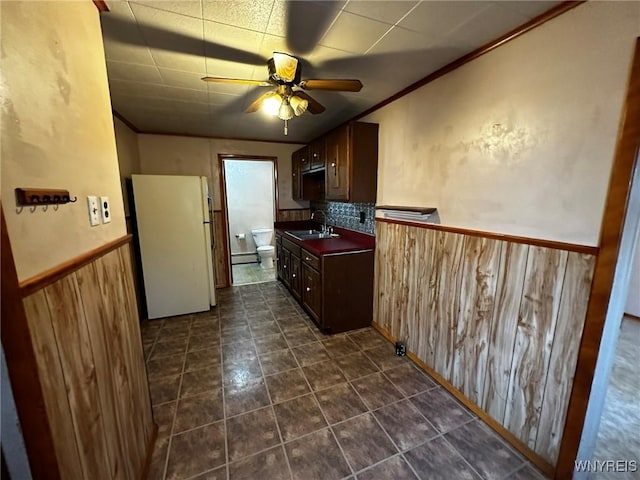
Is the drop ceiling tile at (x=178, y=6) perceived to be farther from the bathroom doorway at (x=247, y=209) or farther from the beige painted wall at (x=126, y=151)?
the bathroom doorway at (x=247, y=209)

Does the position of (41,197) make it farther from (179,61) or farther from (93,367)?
(179,61)

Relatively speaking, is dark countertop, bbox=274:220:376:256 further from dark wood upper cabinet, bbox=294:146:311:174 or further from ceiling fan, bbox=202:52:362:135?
ceiling fan, bbox=202:52:362:135

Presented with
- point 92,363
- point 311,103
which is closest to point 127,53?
point 311,103

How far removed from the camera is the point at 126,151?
3133mm

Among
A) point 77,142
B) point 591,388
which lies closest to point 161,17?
point 77,142

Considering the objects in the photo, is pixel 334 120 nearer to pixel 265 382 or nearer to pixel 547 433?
pixel 265 382

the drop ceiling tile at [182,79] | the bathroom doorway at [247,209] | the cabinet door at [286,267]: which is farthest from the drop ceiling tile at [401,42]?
the bathroom doorway at [247,209]

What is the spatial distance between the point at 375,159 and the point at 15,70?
8.18 feet

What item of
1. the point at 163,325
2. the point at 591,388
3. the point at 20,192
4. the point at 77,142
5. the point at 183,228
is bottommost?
the point at 163,325

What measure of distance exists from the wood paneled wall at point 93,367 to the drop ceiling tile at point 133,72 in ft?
4.43

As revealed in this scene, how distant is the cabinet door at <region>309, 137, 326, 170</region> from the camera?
3.20 meters

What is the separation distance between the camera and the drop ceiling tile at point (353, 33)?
1.39 meters

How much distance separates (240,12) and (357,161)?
1.60m

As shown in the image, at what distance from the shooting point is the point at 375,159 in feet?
8.98
